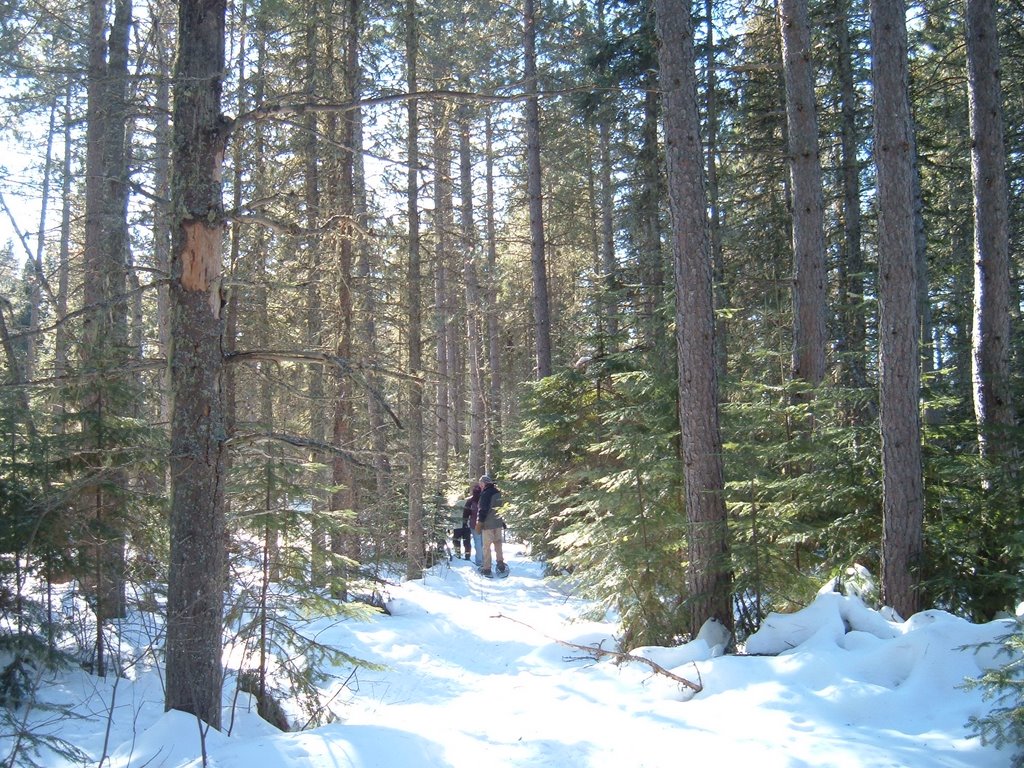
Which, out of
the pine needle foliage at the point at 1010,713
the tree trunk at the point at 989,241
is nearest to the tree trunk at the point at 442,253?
the pine needle foliage at the point at 1010,713

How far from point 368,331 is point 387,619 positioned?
16.0 ft

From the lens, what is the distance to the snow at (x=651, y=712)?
4211 mm

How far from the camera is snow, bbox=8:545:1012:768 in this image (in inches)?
166

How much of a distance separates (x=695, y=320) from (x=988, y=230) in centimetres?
433

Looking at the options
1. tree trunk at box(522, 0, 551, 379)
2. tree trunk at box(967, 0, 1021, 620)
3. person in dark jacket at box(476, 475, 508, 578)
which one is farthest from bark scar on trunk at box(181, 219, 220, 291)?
tree trunk at box(522, 0, 551, 379)

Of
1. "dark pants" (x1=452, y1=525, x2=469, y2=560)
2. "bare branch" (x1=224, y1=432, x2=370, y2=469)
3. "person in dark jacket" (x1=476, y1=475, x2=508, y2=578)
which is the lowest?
"dark pants" (x1=452, y1=525, x2=469, y2=560)

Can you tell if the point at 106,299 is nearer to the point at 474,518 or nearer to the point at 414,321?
the point at 414,321

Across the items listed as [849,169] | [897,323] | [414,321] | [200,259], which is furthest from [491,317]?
[200,259]

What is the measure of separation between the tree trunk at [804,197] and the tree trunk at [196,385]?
291 inches

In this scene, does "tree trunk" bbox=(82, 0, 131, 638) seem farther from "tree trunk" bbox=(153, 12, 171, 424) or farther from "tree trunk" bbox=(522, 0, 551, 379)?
"tree trunk" bbox=(522, 0, 551, 379)

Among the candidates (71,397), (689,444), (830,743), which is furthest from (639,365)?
(71,397)

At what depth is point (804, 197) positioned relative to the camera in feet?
30.7

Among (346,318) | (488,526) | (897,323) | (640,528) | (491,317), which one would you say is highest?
(491,317)

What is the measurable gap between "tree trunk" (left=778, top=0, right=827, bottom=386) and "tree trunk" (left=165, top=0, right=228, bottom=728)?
291 inches
